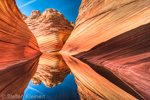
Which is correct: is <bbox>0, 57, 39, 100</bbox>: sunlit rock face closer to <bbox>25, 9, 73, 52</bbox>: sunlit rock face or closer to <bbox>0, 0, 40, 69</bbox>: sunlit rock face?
<bbox>0, 0, 40, 69</bbox>: sunlit rock face

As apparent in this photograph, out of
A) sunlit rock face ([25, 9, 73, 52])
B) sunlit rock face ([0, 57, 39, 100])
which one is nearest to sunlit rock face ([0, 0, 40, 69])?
sunlit rock face ([0, 57, 39, 100])

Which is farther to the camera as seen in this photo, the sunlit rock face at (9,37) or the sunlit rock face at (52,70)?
the sunlit rock face at (52,70)

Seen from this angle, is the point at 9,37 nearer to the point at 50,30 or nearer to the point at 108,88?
the point at 108,88

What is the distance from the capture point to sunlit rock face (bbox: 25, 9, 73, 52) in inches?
116

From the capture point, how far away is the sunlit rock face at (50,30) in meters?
2.94

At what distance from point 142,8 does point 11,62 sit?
1570 mm

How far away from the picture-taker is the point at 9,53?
908 mm

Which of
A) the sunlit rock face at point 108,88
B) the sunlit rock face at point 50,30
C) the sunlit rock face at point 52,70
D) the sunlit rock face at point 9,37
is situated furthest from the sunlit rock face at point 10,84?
the sunlit rock face at point 50,30

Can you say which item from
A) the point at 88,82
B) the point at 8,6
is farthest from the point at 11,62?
the point at 88,82

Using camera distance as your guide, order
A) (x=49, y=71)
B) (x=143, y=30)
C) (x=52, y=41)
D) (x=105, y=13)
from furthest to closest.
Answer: (x=52, y=41) < (x=49, y=71) < (x=105, y=13) < (x=143, y=30)

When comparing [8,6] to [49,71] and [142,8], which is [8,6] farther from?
[49,71]

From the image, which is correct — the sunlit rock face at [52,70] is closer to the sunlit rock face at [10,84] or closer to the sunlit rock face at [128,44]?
the sunlit rock face at [10,84]

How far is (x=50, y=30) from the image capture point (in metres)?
3.06

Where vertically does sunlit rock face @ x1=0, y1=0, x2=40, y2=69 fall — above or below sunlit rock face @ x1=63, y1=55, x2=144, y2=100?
above
